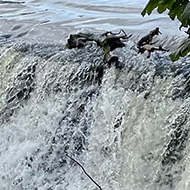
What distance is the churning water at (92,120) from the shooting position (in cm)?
327

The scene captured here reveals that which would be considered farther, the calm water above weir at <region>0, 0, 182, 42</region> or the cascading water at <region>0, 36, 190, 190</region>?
the calm water above weir at <region>0, 0, 182, 42</region>

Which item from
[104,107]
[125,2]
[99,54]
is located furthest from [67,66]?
[125,2]

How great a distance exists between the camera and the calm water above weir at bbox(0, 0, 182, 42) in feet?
17.7

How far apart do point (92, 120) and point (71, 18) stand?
2.65 metres

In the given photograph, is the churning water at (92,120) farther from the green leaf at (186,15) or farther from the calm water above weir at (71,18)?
the green leaf at (186,15)

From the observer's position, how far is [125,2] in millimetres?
6992

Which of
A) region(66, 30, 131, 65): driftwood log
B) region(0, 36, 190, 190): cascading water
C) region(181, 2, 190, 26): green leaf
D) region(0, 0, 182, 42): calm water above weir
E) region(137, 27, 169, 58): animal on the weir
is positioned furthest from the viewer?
region(0, 0, 182, 42): calm water above weir

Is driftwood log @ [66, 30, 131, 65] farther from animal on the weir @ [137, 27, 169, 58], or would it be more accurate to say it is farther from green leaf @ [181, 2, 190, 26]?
green leaf @ [181, 2, 190, 26]

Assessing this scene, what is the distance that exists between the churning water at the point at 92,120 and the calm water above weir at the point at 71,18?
70cm

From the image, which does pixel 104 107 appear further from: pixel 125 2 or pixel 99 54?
pixel 125 2

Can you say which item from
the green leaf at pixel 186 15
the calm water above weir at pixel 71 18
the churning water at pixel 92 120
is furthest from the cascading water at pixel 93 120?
the green leaf at pixel 186 15

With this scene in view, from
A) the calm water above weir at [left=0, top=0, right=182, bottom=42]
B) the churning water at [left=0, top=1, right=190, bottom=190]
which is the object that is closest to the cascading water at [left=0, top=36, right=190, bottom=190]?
the churning water at [left=0, top=1, right=190, bottom=190]

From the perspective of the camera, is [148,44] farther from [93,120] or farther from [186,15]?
[186,15]

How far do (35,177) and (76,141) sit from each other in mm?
408
